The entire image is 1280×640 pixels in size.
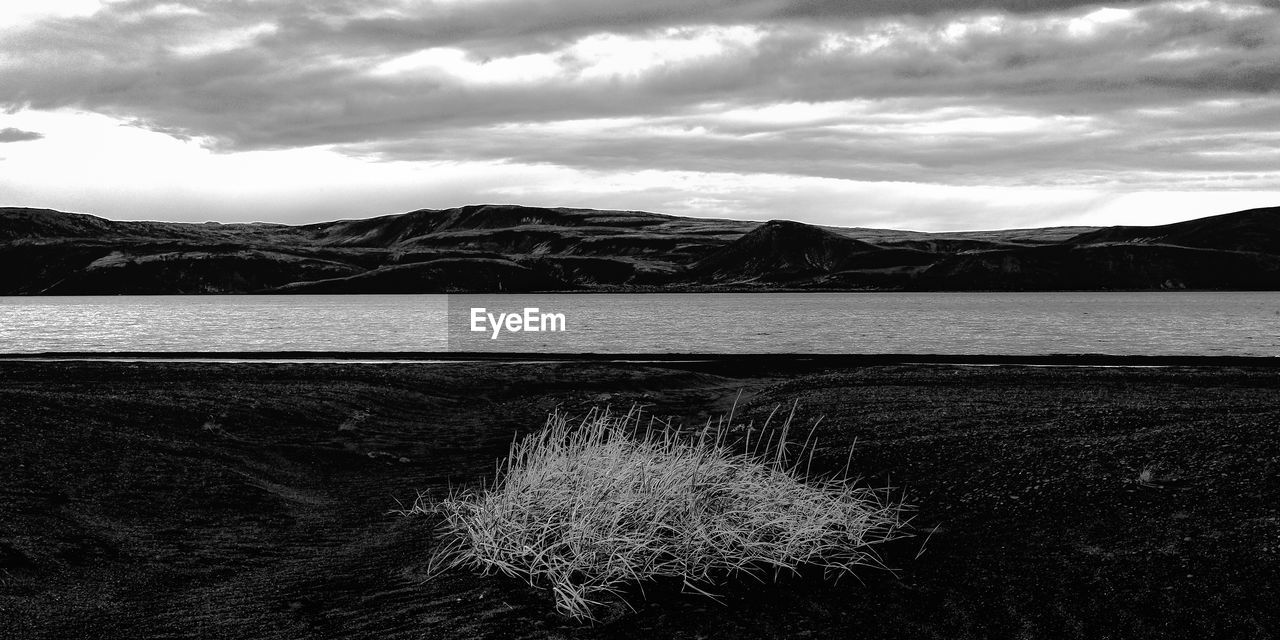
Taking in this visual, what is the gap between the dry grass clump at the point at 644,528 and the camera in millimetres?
8711

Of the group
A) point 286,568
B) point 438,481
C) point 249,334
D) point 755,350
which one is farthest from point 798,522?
point 249,334

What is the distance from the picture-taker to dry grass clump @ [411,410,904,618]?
28.6ft

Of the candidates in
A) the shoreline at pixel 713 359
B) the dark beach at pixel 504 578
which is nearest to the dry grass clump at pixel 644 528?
the dark beach at pixel 504 578

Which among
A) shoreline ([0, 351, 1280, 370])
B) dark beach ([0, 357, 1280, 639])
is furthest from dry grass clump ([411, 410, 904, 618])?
shoreline ([0, 351, 1280, 370])

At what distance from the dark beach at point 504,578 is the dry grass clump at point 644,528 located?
265mm

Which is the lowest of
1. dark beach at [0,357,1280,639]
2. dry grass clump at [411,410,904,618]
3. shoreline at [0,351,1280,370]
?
shoreline at [0,351,1280,370]

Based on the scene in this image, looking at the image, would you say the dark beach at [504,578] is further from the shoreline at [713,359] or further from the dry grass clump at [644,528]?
the shoreline at [713,359]

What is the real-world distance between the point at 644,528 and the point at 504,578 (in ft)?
4.48

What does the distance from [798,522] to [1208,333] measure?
91.4 meters

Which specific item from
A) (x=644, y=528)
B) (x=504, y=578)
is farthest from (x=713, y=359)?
(x=504, y=578)

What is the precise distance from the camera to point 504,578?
912 cm

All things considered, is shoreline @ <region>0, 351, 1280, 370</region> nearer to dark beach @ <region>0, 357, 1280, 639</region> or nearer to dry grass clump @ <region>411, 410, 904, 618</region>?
dark beach @ <region>0, 357, 1280, 639</region>

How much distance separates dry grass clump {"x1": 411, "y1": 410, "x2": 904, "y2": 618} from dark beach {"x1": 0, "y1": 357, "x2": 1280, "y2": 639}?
0.27 m

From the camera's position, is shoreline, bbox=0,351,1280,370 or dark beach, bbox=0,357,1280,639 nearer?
dark beach, bbox=0,357,1280,639
